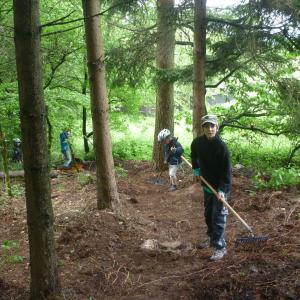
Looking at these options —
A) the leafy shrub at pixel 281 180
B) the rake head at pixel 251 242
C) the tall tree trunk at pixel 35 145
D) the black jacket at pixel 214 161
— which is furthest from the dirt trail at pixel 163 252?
the black jacket at pixel 214 161

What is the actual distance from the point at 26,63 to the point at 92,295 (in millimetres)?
2710

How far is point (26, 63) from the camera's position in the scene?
3.29 m

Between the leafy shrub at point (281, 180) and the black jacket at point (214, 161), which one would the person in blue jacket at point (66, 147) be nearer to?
the leafy shrub at point (281, 180)

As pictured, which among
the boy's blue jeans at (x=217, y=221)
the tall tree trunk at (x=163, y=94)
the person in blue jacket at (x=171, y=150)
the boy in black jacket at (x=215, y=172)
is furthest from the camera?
the tall tree trunk at (x=163, y=94)

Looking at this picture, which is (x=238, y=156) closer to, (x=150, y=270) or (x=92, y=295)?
(x=150, y=270)

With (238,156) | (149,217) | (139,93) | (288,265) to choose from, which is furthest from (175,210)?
(139,93)

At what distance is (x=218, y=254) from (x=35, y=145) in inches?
125

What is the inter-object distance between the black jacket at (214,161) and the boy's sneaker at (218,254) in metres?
0.88

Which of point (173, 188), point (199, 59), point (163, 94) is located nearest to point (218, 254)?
point (173, 188)

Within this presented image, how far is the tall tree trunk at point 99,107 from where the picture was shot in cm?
662

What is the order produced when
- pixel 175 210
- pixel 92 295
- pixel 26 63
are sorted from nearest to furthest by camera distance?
pixel 26 63
pixel 92 295
pixel 175 210

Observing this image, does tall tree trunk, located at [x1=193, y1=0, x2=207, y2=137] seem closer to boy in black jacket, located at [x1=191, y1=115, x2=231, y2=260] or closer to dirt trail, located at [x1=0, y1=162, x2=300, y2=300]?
dirt trail, located at [x1=0, y1=162, x2=300, y2=300]

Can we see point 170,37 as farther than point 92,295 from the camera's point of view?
Yes

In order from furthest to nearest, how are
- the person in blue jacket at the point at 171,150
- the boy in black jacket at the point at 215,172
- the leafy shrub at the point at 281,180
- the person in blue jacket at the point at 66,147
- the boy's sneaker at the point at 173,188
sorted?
1. the person in blue jacket at the point at 66,147
2. the boy's sneaker at the point at 173,188
3. the person in blue jacket at the point at 171,150
4. the leafy shrub at the point at 281,180
5. the boy in black jacket at the point at 215,172
